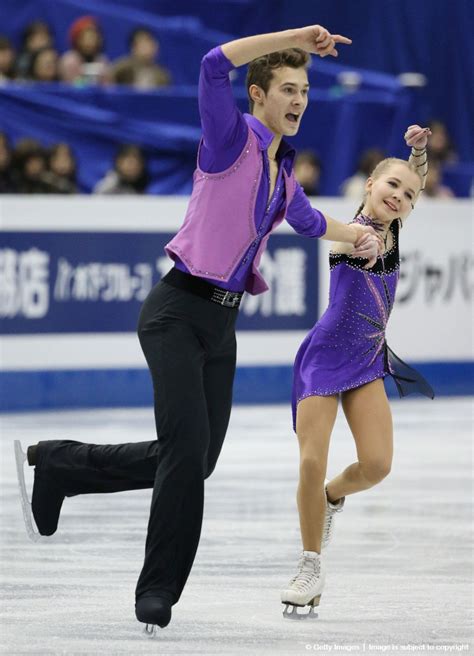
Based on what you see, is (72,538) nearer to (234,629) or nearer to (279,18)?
(234,629)

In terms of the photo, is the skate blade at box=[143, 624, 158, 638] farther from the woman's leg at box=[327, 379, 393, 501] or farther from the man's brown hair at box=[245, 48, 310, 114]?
the man's brown hair at box=[245, 48, 310, 114]

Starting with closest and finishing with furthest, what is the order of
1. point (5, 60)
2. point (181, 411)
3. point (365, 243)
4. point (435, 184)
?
point (181, 411) → point (365, 243) → point (5, 60) → point (435, 184)

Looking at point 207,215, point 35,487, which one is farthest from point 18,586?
point 207,215

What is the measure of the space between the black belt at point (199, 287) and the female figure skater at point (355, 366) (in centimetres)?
55

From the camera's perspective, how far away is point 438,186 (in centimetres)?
1137

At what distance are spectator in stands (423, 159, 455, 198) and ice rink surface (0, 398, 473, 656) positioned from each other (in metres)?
3.66

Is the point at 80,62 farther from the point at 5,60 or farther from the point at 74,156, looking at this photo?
the point at 74,156

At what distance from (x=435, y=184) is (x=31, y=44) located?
10.7 ft

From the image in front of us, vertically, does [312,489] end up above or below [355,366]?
below

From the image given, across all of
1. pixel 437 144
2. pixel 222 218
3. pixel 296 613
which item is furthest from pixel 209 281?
pixel 437 144

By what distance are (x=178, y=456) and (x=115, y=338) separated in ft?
17.9

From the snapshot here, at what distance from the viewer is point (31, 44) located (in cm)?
1052

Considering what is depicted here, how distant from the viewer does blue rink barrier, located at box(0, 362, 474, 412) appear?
29.1 ft

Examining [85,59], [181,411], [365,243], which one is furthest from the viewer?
[85,59]
